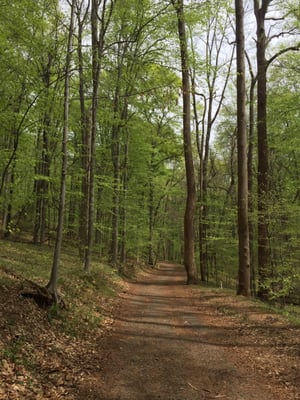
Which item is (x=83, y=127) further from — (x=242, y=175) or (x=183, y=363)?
(x=183, y=363)

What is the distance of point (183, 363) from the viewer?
18.2ft

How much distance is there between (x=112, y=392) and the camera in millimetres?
4426

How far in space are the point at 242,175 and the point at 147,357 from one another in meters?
8.25

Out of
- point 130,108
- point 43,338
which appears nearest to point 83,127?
point 130,108

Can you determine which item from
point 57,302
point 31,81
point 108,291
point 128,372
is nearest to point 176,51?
point 31,81

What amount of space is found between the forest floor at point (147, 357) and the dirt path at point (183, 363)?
0.01 m

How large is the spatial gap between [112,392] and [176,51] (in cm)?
1297

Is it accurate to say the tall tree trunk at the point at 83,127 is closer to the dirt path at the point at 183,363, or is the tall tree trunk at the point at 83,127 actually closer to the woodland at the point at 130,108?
the woodland at the point at 130,108

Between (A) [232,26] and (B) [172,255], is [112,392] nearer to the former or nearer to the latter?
(A) [232,26]

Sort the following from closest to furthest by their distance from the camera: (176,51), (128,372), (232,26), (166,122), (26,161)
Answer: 1. (128,372)
2. (26,161)
3. (176,51)
4. (232,26)
5. (166,122)

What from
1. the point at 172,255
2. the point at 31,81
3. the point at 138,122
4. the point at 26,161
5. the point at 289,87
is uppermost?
the point at 289,87

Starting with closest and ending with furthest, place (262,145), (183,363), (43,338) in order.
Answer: (183,363) < (43,338) < (262,145)

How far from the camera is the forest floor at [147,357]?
4414 mm

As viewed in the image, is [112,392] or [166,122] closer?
[112,392]
